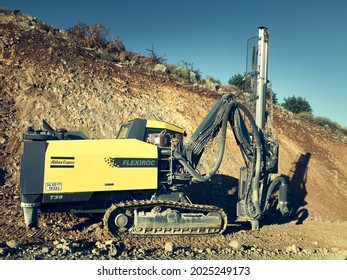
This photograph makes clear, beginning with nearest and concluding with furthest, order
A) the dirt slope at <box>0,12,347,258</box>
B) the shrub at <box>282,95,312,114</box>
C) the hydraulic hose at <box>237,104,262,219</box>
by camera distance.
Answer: the dirt slope at <box>0,12,347,258</box>
the hydraulic hose at <box>237,104,262,219</box>
the shrub at <box>282,95,312,114</box>

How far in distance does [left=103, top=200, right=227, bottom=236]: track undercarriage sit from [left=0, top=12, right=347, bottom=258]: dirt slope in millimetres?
432

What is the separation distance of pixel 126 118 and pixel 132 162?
801 centimetres

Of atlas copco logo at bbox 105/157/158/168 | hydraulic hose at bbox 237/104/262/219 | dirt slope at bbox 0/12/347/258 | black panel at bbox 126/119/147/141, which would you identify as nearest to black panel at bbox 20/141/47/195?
dirt slope at bbox 0/12/347/258

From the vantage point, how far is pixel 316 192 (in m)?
17.8

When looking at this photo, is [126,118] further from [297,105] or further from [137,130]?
[297,105]

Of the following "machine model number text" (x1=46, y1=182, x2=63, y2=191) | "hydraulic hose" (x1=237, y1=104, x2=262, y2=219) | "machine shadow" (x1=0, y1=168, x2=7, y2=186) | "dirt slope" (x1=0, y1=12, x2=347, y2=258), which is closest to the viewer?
"machine model number text" (x1=46, y1=182, x2=63, y2=191)

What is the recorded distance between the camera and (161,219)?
9.92m

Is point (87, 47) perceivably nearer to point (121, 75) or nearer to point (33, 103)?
point (121, 75)

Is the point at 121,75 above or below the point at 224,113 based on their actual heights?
above

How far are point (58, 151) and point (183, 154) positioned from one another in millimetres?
3713

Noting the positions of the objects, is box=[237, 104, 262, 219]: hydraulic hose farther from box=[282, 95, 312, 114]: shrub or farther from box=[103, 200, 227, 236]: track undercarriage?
box=[282, 95, 312, 114]: shrub

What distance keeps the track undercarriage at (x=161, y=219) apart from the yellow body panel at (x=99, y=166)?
549 millimetres

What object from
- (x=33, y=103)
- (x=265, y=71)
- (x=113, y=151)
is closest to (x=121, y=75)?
(x=33, y=103)

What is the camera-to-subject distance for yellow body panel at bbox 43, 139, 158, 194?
9156 mm
